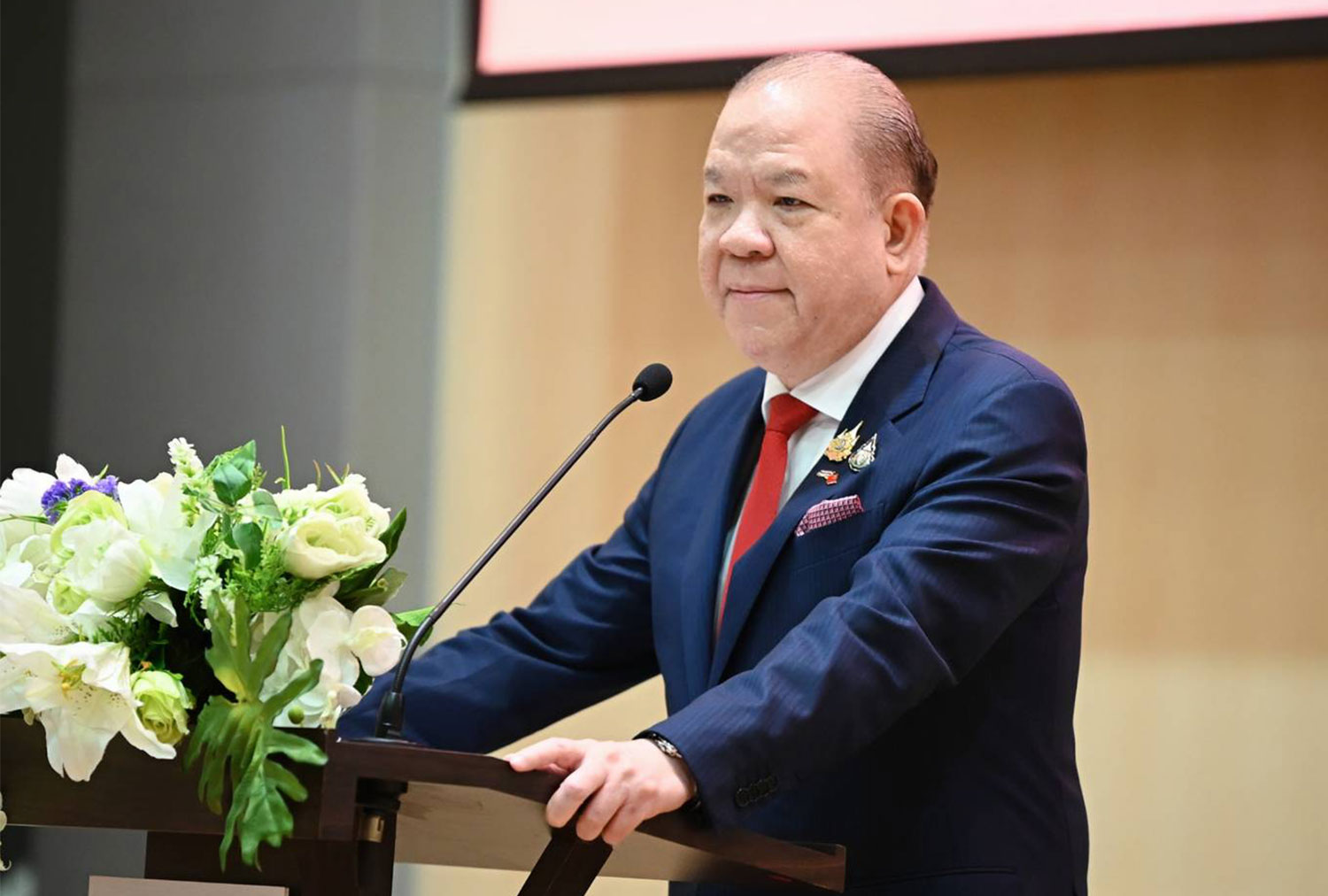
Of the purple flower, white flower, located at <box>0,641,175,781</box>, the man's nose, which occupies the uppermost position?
the man's nose

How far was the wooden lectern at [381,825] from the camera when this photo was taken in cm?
134

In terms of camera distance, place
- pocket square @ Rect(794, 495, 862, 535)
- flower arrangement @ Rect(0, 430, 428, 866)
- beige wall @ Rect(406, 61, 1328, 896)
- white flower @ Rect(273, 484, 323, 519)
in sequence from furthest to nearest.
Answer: beige wall @ Rect(406, 61, 1328, 896) → pocket square @ Rect(794, 495, 862, 535) → white flower @ Rect(273, 484, 323, 519) → flower arrangement @ Rect(0, 430, 428, 866)

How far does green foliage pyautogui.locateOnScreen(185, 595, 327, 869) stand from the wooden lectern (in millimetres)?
31

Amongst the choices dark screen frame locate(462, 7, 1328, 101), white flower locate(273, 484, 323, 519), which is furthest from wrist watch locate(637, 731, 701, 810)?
dark screen frame locate(462, 7, 1328, 101)

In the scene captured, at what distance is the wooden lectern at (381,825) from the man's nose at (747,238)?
0.81 m

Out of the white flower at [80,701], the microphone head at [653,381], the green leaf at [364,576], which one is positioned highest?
the microphone head at [653,381]

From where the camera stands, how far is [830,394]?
7.27 ft

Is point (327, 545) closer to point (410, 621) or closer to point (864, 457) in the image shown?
point (410, 621)

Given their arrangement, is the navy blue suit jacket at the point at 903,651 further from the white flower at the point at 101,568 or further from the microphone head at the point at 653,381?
the white flower at the point at 101,568

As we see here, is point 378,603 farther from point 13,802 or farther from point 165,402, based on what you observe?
point 165,402

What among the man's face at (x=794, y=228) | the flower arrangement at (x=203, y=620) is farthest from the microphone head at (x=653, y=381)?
the flower arrangement at (x=203, y=620)

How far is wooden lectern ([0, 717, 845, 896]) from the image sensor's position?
134cm

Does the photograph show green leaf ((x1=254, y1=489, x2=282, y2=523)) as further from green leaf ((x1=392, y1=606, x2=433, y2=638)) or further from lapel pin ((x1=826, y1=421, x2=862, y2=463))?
lapel pin ((x1=826, y1=421, x2=862, y2=463))

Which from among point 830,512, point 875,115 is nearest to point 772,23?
point 875,115
